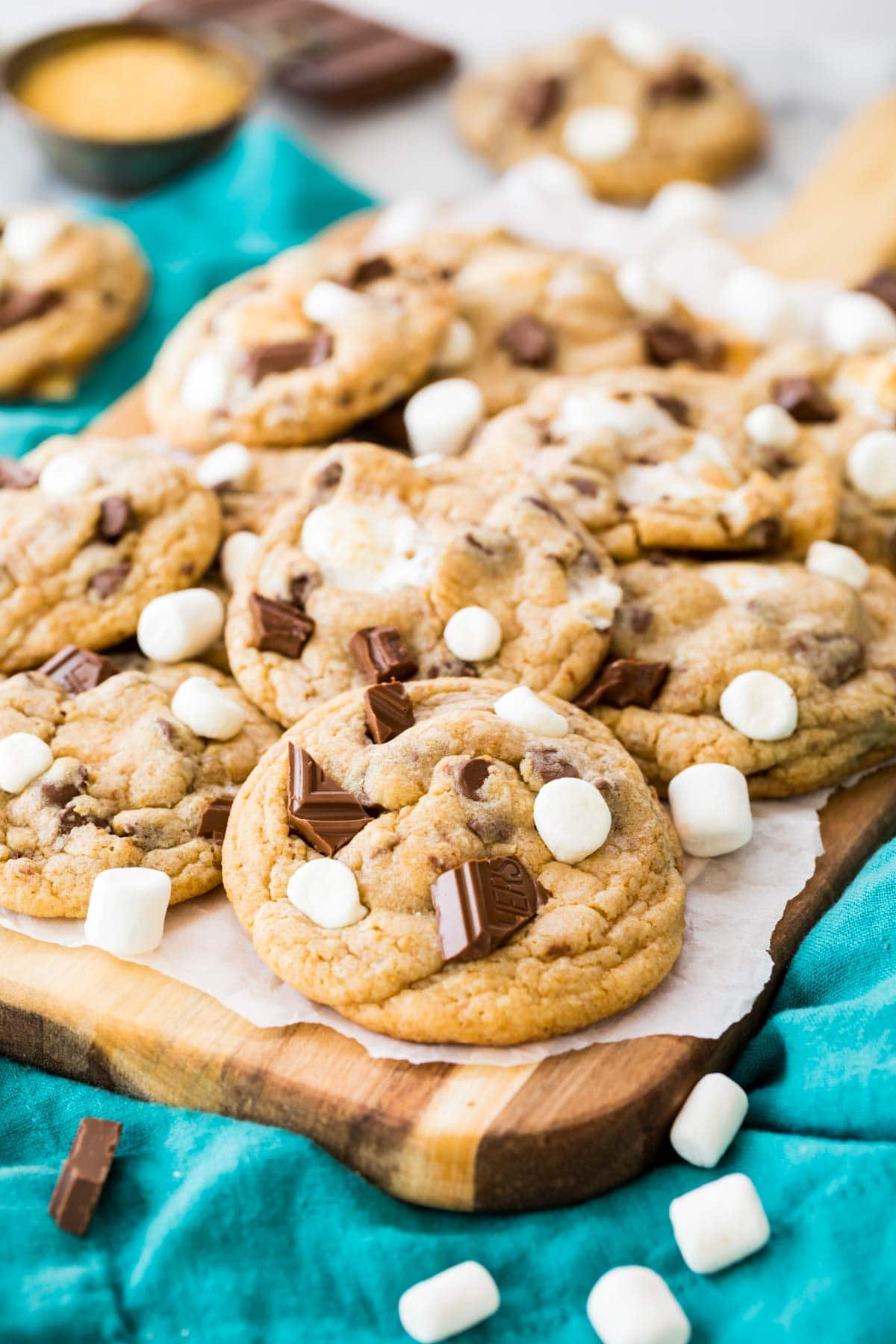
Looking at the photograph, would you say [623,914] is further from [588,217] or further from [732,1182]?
[588,217]

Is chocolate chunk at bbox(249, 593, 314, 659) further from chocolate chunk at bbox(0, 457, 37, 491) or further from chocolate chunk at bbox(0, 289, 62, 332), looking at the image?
chocolate chunk at bbox(0, 289, 62, 332)

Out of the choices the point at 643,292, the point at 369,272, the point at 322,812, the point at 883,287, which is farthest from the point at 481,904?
the point at 883,287

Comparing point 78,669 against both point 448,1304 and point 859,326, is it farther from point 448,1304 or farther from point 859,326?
point 859,326

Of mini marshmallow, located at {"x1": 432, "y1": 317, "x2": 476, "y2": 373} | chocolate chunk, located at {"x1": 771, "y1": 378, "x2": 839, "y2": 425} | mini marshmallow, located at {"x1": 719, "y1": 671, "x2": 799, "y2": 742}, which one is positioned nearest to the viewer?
mini marshmallow, located at {"x1": 719, "y1": 671, "x2": 799, "y2": 742}

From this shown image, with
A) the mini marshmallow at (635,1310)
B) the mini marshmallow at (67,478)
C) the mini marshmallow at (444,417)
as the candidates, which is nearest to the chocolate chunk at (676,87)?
the mini marshmallow at (444,417)

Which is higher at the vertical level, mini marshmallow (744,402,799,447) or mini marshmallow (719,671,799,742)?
mini marshmallow (744,402,799,447)

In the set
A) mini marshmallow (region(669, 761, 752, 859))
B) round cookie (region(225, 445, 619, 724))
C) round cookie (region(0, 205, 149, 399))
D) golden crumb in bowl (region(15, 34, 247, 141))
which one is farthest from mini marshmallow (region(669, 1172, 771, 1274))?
golden crumb in bowl (region(15, 34, 247, 141))
